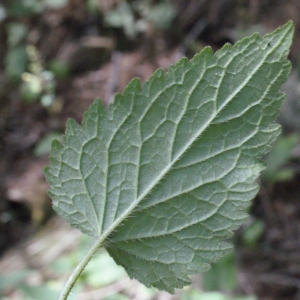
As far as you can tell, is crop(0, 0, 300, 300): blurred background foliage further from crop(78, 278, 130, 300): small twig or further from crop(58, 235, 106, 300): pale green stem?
crop(58, 235, 106, 300): pale green stem

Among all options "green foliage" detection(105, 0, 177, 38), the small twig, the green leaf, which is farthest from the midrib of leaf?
"green foliage" detection(105, 0, 177, 38)

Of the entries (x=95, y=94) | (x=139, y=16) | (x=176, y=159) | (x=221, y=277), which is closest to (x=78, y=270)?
(x=176, y=159)

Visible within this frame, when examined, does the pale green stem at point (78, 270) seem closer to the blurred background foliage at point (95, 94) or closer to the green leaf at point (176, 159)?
the green leaf at point (176, 159)

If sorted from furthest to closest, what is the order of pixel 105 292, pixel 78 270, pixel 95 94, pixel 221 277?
pixel 95 94 < pixel 105 292 < pixel 221 277 < pixel 78 270

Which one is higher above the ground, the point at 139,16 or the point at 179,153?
the point at 139,16

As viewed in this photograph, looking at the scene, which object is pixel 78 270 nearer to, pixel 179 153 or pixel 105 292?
pixel 179 153
